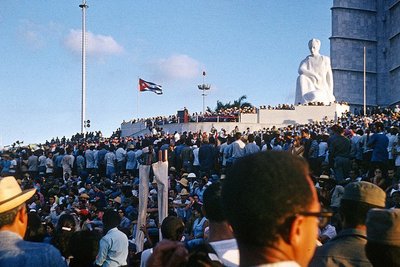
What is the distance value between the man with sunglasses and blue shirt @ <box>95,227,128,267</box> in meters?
4.32

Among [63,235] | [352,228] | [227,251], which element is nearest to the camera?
[352,228]

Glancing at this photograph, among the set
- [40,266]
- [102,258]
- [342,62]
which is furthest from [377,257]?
[342,62]

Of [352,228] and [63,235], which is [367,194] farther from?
[63,235]

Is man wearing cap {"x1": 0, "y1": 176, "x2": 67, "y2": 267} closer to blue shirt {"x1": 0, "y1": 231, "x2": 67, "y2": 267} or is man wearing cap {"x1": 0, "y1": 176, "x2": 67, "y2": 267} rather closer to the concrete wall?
blue shirt {"x1": 0, "y1": 231, "x2": 67, "y2": 267}

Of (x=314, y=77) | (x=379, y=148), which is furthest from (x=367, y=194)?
(x=314, y=77)

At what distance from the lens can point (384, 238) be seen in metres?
2.80

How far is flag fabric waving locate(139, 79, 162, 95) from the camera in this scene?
42.2 meters

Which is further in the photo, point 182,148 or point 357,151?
point 182,148

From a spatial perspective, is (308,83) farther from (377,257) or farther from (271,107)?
(377,257)

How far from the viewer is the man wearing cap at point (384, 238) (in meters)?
2.78

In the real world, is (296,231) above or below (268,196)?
below

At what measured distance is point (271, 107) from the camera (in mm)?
40750

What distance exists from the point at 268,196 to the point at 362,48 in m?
59.8

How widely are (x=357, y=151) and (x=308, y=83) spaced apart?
3061cm
